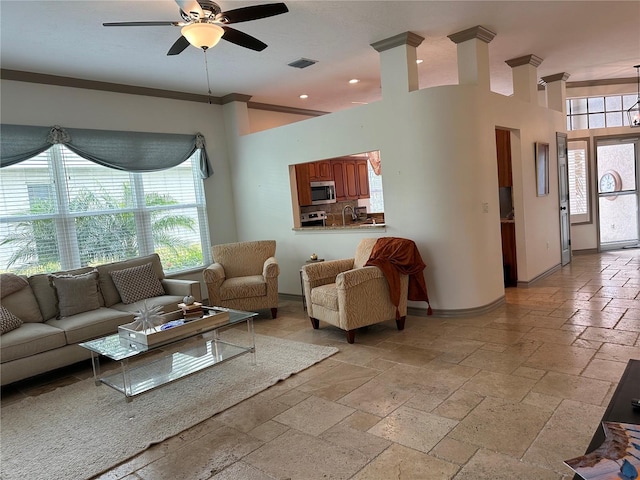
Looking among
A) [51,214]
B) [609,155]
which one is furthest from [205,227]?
[609,155]

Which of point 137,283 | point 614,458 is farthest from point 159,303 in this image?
point 614,458

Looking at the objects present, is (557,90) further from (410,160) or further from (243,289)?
(243,289)

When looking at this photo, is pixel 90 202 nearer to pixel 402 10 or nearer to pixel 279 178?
pixel 279 178

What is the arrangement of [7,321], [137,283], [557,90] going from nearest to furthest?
[7,321] → [137,283] → [557,90]

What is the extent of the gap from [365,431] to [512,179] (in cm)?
414

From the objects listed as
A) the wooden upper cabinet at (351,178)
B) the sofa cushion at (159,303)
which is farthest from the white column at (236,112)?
the sofa cushion at (159,303)

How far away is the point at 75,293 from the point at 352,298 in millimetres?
2670

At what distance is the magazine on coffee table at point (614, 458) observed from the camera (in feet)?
3.77

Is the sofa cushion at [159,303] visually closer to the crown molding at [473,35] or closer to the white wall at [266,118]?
the white wall at [266,118]

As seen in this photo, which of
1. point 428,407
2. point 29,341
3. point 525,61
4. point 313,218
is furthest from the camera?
point 313,218

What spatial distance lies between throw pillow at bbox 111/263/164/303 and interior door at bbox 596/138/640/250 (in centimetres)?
740

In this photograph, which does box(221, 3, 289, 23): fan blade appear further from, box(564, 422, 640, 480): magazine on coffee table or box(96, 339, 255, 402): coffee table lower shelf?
box(564, 422, 640, 480): magazine on coffee table

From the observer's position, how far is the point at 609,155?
7824 mm

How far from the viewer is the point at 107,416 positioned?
3.00 meters
